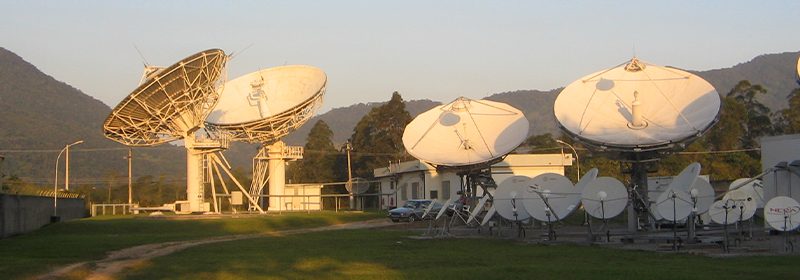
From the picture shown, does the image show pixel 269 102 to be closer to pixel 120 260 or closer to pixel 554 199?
pixel 554 199

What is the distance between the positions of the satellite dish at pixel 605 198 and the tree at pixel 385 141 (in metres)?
64.0

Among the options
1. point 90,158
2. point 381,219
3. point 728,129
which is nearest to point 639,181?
point 381,219

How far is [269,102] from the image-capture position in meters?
56.9

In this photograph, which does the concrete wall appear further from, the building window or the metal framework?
the building window

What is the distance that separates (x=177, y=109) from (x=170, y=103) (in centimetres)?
92

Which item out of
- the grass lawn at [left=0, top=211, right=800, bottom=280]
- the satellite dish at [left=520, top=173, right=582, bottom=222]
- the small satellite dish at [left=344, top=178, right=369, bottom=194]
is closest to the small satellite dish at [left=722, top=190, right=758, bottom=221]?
the satellite dish at [left=520, top=173, right=582, bottom=222]

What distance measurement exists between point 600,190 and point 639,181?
6340 millimetres

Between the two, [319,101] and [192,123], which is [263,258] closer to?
[192,123]

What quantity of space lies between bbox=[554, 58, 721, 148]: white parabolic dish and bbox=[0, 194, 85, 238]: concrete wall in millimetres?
23714

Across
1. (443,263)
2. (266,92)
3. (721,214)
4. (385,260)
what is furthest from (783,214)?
(266,92)

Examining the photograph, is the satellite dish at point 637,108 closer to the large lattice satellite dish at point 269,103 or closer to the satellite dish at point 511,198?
the satellite dish at point 511,198

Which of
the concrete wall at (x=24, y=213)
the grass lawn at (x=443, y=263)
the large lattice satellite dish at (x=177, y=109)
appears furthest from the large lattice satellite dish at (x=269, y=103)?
the grass lawn at (x=443, y=263)

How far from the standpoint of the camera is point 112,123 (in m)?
47.2

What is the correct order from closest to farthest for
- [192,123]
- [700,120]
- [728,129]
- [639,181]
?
1. [700,120]
2. [639,181]
3. [192,123]
4. [728,129]
